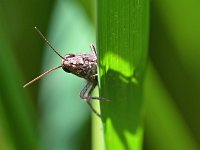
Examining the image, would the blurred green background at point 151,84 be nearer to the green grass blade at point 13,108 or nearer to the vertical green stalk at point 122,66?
the green grass blade at point 13,108

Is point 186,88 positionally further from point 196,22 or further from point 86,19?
point 86,19

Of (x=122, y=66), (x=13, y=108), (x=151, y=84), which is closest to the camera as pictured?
(x=122, y=66)

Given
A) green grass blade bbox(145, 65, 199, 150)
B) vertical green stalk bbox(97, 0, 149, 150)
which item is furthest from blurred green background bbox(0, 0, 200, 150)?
vertical green stalk bbox(97, 0, 149, 150)

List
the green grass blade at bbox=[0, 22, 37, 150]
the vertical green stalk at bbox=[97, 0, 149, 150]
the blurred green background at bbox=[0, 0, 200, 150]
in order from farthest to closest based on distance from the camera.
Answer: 1. the blurred green background at bbox=[0, 0, 200, 150]
2. the green grass blade at bbox=[0, 22, 37, 150]
3. the vertical green stalk at bbox=[97, 0, 149, 150]

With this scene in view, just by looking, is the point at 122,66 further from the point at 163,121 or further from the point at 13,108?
the point at 163,121

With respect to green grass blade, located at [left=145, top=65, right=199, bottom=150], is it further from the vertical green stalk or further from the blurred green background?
the vertical green stalk

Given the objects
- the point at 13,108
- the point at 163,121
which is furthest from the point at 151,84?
the point at 13,108

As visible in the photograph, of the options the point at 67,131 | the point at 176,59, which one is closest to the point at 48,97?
the point at 67,131

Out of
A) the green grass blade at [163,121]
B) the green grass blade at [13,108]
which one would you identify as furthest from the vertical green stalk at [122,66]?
the green grass blade at [163,121]
